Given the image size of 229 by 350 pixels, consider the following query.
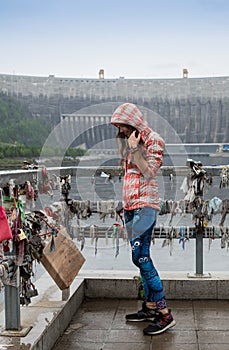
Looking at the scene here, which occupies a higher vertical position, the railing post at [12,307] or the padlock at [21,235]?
the padlock at [21,235]

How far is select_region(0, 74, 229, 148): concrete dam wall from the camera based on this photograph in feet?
14.1

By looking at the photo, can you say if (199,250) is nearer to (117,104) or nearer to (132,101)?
(117,104)

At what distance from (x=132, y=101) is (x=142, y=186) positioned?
2.36m

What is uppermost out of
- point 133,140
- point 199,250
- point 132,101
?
point 132,101

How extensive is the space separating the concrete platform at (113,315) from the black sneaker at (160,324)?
0.13 feet

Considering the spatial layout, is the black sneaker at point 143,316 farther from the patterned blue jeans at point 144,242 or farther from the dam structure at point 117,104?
the dam structure at point 117,104

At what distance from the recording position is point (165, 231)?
15.8 feet

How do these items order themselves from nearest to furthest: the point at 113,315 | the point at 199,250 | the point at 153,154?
the point at 153,154 < the point at 113,315 < the point at 199,250

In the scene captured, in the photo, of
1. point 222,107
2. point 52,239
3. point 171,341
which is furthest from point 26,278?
point 222,107

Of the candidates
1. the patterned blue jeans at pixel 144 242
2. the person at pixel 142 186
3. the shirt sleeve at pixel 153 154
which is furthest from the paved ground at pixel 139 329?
the shirt sleeve at pixel 153 154

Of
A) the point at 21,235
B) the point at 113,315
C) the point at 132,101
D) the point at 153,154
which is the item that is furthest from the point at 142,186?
the point at 132,101

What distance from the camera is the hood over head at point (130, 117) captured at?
370 cm

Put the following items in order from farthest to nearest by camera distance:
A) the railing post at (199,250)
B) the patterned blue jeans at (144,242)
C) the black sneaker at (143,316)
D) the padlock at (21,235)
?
the railing post at (199,250) < the black sneaker at (143,316) < the patterned blue jeans at (144,242) < the padlock at (21,235)

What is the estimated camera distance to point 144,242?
12.5 feet
